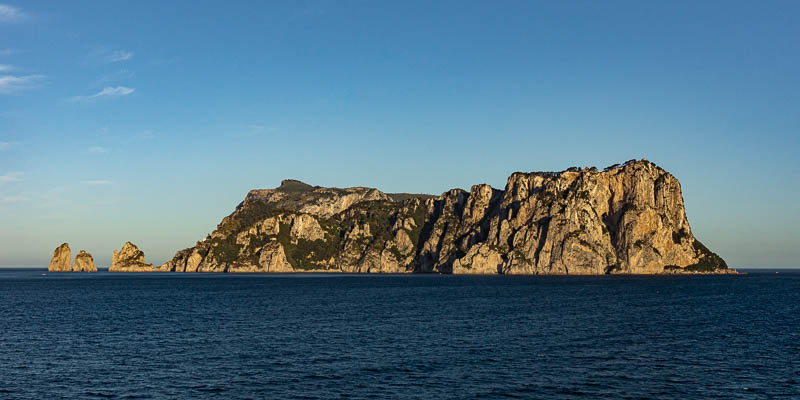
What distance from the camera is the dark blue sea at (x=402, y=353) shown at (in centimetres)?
4759

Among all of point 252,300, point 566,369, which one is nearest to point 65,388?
point 566,369

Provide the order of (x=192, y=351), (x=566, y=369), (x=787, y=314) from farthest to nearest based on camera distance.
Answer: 1. (x=787, y=314)
2. (x=192, y=351)
3. (x=566, y=369)

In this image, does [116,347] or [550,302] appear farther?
[550,302]

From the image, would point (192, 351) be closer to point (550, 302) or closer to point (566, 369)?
point (566, 369)

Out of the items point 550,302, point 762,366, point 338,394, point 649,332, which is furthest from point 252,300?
point 762,366

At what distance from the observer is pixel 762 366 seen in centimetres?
5628

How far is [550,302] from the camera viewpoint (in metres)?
125

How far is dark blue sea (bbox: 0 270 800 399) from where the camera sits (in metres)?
47.6

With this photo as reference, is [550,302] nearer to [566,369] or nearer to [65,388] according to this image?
[566,369]

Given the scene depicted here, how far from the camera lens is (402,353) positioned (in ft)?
206

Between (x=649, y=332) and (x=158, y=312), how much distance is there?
262 feet

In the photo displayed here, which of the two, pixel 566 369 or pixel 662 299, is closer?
pixel 566 369

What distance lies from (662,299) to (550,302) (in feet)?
93.4

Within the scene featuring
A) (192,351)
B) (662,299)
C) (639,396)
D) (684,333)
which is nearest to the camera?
(639,396)
